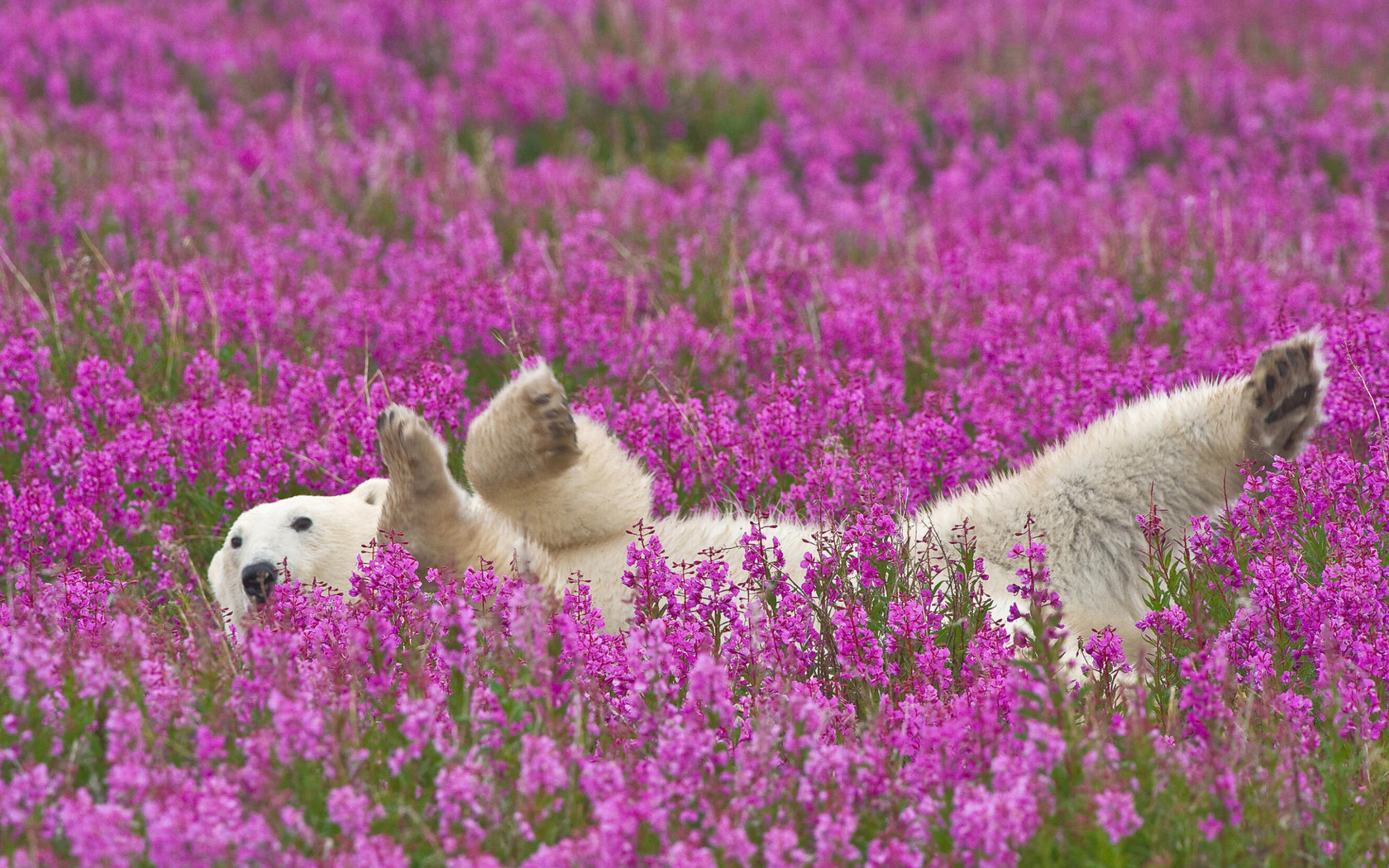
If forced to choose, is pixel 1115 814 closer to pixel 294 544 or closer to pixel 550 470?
pixel 550 470

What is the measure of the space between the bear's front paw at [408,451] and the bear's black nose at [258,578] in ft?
1.35

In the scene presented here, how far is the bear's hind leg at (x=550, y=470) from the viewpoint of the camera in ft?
13.9

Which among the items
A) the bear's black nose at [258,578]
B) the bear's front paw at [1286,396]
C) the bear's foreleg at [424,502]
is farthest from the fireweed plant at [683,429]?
the bear's foreleg at [424,502]

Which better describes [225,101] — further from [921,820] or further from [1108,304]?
[921,820]

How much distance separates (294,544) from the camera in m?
4.26

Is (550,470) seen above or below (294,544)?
above

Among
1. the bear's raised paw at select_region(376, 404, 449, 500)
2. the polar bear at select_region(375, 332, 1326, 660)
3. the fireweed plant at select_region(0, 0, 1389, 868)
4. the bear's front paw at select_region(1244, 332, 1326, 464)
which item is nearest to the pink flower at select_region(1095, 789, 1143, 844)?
the fireweed plant at select_region(0, 0, 1389, 868)

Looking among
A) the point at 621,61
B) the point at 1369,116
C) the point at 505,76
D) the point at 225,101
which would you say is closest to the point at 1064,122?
the point at 1369,116

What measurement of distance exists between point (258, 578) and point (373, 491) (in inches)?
25.8

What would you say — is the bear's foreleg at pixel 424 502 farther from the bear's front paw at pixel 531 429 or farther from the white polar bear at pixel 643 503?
the bear's front paw at pixel 531 429

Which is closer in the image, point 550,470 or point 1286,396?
point 1286,396

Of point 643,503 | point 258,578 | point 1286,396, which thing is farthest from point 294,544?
point 1286,396

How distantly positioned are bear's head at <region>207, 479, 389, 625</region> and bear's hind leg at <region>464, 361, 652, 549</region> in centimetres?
35

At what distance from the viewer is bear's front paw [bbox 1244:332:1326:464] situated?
390 centimetres
